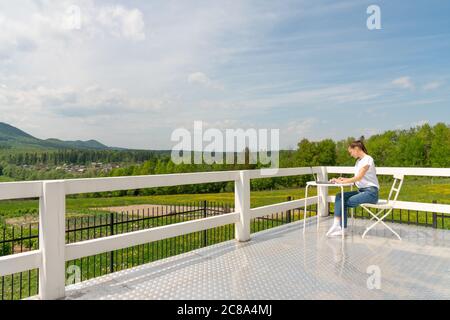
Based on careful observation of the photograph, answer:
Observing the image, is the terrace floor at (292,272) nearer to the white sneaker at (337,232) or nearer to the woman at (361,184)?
the white sneaker at (337,232)

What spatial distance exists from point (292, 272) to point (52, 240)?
227 cm

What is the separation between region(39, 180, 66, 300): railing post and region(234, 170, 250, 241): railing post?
94.6 inches

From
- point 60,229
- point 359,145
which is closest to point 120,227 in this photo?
point 60,229

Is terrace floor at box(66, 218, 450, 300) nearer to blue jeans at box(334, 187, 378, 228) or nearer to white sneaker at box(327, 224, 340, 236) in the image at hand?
white sneaker at box(327, 224, 340, 236)

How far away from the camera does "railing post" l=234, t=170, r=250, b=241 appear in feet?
15.2

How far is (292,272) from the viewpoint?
3.40m

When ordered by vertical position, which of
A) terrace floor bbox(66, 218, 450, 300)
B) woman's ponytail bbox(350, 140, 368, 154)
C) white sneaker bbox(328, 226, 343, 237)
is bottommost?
terrace floor bbox(66, 218, 450, 300)

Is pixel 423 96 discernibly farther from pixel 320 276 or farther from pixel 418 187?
pixel 320 276

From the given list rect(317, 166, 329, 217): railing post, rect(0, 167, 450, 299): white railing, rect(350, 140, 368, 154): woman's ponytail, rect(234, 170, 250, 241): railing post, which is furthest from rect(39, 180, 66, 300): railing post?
rect(317, 166, 329, 217): railing post

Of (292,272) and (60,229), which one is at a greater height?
(60,229)

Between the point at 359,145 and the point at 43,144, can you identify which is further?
the point at 43,144

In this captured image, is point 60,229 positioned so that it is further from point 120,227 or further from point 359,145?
point 359,145
